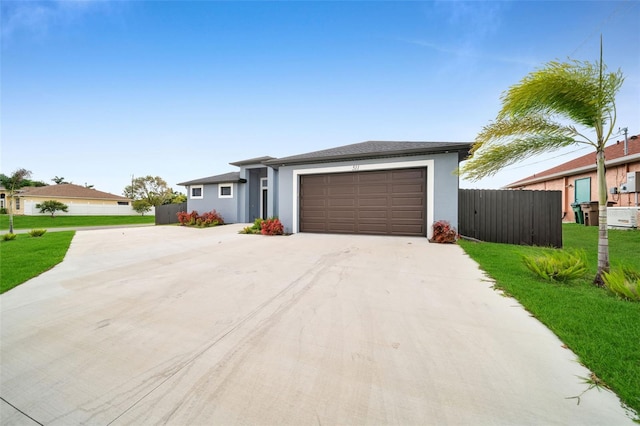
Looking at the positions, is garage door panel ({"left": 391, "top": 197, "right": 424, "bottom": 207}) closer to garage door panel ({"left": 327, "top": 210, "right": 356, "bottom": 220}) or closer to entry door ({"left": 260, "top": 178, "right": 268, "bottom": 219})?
garage door panel ({"left": 327, "top": 210, "right": 356, "bottom": 220})

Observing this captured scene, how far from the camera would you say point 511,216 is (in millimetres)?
7434

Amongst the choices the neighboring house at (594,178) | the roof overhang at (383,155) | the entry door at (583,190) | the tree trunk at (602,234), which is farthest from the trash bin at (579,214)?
the tree trunk at (602,234)

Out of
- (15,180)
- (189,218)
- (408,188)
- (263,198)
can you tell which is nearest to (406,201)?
(408,188)

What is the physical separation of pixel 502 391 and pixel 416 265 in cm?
333

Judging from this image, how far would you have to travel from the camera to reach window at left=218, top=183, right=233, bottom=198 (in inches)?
572

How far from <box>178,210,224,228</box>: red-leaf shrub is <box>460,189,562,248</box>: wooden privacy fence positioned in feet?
41.3

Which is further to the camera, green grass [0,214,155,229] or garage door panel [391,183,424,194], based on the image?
green grass [0,214,155,229]

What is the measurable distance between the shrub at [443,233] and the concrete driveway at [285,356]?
3430mm

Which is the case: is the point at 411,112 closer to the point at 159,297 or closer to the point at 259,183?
the point at 259,183

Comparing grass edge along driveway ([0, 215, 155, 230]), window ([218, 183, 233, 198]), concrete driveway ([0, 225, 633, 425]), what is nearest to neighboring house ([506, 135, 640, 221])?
concrete driveway ([0, 225, 633, 425])

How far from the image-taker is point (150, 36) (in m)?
9.57

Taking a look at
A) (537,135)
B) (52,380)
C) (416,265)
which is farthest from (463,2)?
(52,380)

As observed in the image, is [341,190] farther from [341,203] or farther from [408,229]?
[408,229]

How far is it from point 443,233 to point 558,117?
13.2 ft
